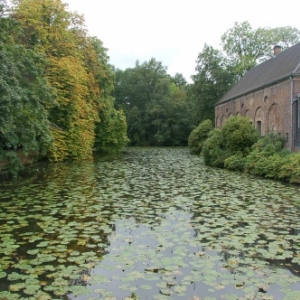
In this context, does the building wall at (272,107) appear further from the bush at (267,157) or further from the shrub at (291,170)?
the shrub at (291,170)

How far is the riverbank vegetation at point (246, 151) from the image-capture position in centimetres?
1733

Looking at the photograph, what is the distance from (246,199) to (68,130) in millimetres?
16098

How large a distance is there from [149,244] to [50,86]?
49.4 feet

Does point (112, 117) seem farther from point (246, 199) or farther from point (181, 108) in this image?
point (246, 199)

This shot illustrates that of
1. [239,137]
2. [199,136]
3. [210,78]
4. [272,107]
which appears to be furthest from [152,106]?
[239,137]

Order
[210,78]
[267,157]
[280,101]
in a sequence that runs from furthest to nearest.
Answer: [210,78] → [280,101] → [267,157]

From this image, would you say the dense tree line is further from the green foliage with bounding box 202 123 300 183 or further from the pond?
the green foliage with bounding box 202 123 300 183

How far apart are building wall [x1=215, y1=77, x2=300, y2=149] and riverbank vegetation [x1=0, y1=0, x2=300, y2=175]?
28.4 ft

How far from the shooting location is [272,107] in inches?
977

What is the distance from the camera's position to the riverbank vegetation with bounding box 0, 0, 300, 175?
15.1 metres

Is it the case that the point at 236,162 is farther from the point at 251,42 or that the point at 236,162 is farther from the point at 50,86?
the point at 251,42

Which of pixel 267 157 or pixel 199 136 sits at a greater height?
pixel 199 136

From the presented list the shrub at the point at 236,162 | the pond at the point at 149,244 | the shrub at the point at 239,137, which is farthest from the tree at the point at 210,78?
the pond at the point at 149,244

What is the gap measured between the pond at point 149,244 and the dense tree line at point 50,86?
144 inches
